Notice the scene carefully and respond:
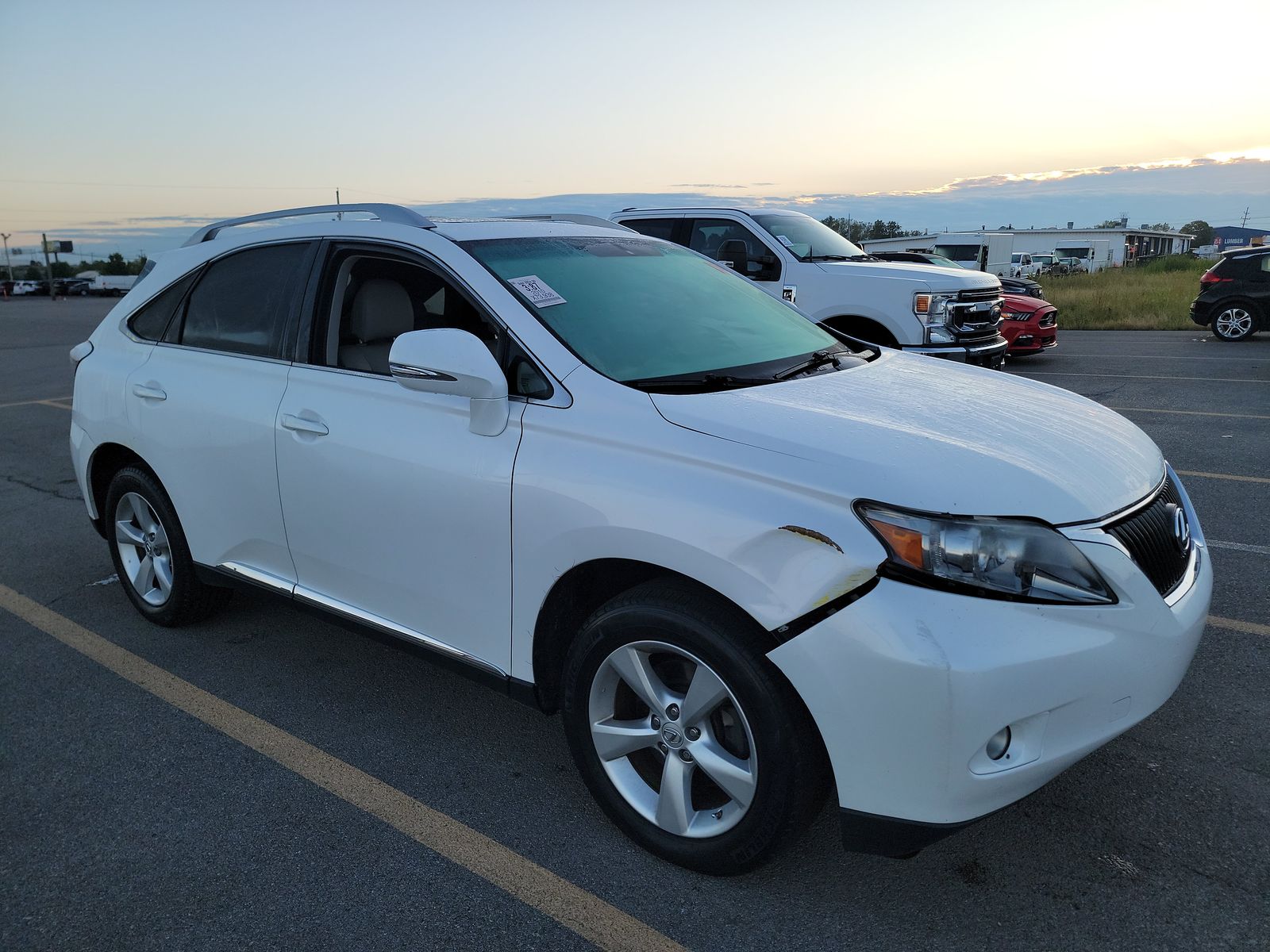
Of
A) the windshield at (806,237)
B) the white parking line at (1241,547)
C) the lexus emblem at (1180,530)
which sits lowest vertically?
the white parking line at (1241,547)

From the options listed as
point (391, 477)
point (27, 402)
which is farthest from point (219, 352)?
point (27, 402)

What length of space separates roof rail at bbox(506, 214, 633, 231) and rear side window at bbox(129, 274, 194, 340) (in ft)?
5.19

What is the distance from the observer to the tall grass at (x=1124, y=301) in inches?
799

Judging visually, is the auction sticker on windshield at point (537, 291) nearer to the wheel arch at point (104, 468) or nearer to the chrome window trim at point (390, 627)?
the chrome window trim at point (390, 627)

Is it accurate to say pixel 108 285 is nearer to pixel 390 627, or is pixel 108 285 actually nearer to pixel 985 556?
pixel 390 627

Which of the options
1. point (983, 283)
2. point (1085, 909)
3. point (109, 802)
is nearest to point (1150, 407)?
point (983, 283)

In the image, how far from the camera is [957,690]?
2117 mm

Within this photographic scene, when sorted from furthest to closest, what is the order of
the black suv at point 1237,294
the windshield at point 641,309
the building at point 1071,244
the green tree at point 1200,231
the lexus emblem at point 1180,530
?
1. the green tree at point 1200,231
2. the building at point 1071,244
3. the black suv at point 1237,294
4. the windshield at point 641,309
5. the lexus emblem at point 1180,530

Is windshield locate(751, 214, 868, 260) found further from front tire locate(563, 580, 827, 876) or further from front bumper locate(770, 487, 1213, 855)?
front bumper locate(770, 487, 1213, 855)

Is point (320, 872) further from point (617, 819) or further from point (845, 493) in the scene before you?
point (845, 493)

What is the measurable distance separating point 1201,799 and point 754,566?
179 cm

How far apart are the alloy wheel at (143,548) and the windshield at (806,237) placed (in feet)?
22.7

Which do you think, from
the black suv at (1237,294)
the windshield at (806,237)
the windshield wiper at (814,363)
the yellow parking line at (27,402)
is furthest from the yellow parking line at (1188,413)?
the yellow parking line at (27,402)

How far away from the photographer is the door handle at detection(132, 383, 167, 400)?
4078mm
